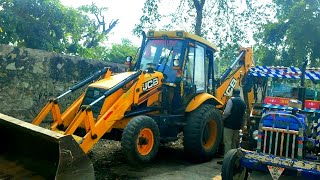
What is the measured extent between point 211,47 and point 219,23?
7.65 m

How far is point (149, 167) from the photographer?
625 centimetres

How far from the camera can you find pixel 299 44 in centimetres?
1770

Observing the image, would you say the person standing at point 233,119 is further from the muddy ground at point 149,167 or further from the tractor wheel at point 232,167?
the tractor wheel at point 232,167

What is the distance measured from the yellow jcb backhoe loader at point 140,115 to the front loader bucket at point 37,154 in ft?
0.04

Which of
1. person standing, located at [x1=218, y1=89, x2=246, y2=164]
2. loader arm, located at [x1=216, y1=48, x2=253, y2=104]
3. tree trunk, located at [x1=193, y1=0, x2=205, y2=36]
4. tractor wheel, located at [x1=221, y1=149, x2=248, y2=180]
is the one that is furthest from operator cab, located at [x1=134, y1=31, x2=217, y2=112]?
tree trunk, located at [x1=193, y1=0, x2=205, y2=36]

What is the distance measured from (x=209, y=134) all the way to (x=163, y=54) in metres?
1.97

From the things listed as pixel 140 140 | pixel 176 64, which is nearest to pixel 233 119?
pixel 176 64

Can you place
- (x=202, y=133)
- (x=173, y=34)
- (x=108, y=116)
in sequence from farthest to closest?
(x=173, y=34) < (x=202, y=133) < (x=108, y=116)

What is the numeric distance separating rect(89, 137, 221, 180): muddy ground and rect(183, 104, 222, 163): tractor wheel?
235 millimetres

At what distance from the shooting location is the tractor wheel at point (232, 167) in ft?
15.9

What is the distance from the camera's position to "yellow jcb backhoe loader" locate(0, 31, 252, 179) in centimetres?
428

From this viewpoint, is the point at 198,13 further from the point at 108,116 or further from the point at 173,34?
the point at 108,116

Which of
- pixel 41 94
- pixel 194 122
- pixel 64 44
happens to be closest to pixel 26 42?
pixel 64 44

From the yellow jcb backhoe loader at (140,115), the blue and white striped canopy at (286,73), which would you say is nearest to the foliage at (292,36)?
the yellow jcb backhoe loader at (140,115)
